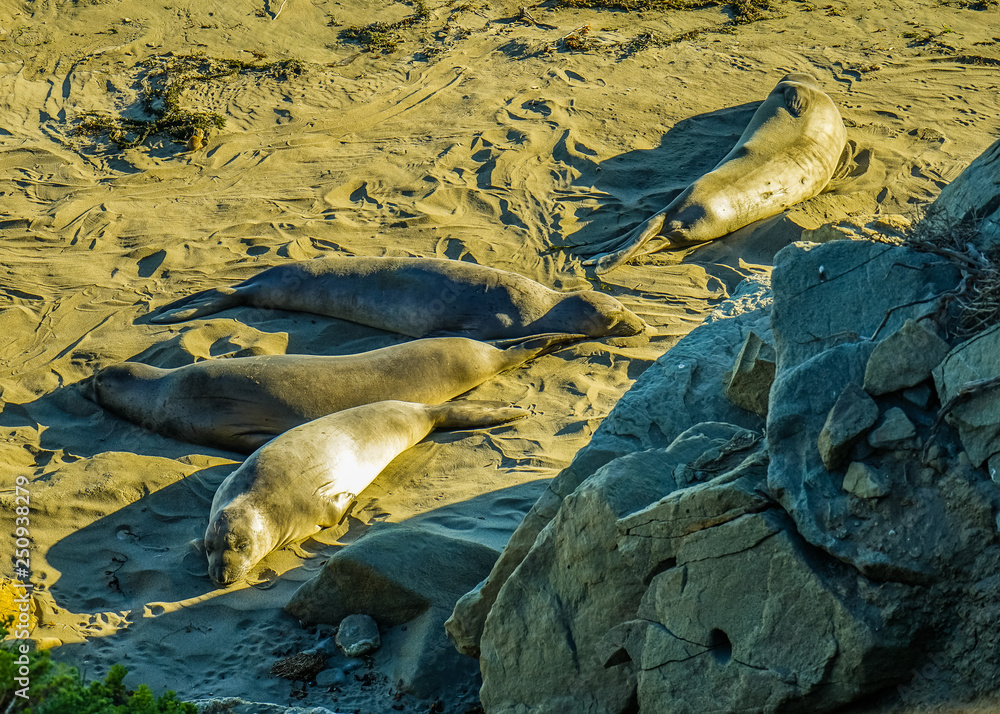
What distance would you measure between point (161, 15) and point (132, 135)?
9.50 feet

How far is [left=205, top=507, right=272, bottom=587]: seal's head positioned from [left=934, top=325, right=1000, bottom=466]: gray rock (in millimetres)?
3008

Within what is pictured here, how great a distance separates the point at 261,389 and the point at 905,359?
376 centimetres

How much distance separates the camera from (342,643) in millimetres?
3436

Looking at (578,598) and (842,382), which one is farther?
(578,598)

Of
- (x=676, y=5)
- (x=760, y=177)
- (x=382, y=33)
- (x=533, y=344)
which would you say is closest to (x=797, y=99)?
(x=760, y=177)

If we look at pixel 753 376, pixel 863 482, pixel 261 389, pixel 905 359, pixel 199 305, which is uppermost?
pixel 905 359

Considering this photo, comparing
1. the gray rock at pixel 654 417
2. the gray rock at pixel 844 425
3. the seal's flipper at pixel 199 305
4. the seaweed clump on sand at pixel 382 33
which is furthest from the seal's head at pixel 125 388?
the seaweed clump on sand at pixel 382 33

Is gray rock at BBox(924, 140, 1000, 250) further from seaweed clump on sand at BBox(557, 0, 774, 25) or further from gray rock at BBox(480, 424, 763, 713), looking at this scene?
seaweed clump on sand at BBox(557, 0, 774, 25)

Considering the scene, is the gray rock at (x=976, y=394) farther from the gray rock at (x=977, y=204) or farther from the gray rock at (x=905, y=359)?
the gray rock at (x=977, y=204)

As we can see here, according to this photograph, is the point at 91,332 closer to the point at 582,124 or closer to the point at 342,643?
the point at 342,643

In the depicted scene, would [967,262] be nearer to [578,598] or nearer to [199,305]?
[578,598]

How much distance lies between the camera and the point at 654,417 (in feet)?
11.3

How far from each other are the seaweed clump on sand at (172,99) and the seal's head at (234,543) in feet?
19.5

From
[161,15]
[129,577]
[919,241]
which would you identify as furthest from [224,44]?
[919,241]
